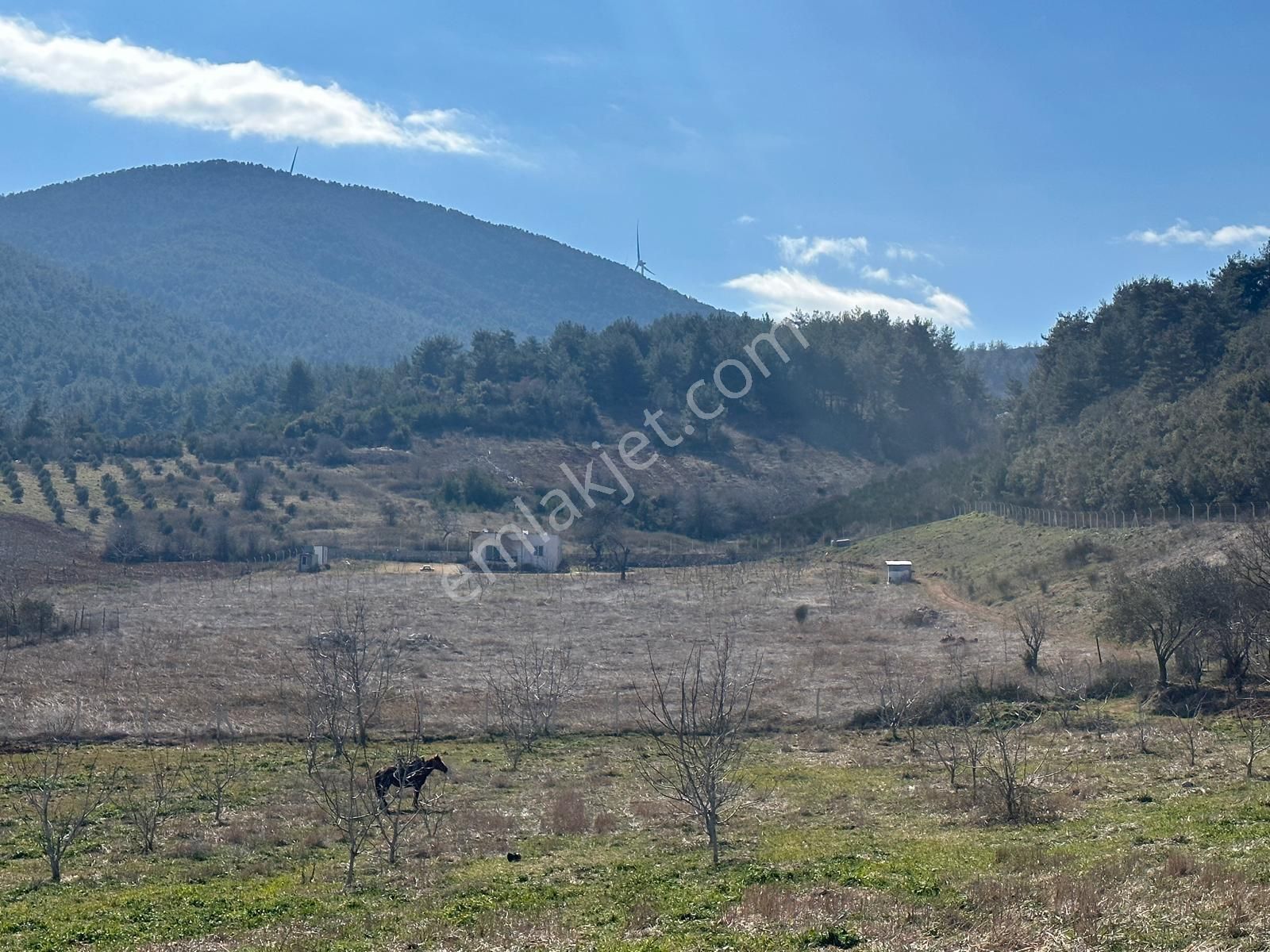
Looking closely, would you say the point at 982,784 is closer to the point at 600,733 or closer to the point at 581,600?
the point at 600,733

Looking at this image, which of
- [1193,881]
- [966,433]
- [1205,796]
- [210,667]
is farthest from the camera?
[966,433]

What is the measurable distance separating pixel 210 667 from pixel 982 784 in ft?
84.0

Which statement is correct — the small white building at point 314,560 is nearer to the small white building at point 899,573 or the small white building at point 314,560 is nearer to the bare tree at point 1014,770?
the small white building at point 899,573

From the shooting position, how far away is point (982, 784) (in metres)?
20.1

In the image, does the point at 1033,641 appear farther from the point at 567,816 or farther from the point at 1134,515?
the point at 567,816

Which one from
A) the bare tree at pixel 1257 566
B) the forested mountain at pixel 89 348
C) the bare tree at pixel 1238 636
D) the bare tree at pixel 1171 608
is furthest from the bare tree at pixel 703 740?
the forested mountain at pixel 89 348

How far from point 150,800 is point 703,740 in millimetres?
10576

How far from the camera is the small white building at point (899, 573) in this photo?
6094cm

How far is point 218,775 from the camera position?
2227 cm

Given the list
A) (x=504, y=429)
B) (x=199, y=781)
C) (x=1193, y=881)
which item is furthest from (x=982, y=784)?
(x=504, y=429)

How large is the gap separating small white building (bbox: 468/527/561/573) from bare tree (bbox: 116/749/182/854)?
146 ft

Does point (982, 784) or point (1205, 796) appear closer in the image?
point (1205, 796)

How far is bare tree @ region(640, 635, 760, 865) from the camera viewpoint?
1641 centimetres

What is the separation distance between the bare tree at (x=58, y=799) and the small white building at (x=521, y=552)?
44985 millimetres
